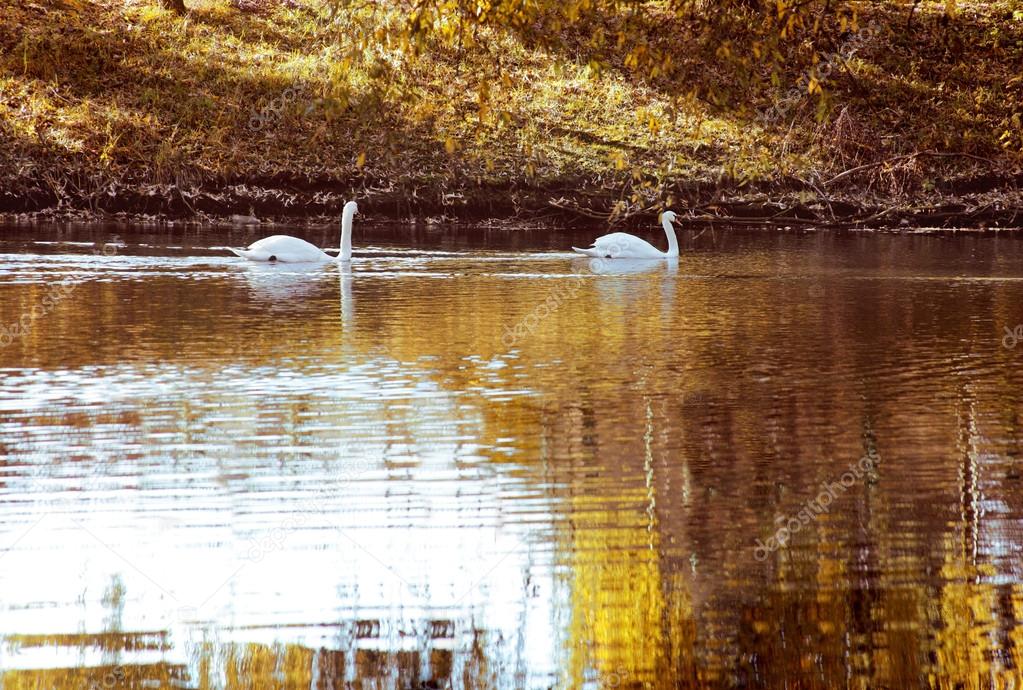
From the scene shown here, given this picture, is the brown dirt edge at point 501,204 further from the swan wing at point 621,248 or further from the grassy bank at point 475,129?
the swan wing at point 621,248

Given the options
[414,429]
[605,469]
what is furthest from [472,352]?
[605,469]

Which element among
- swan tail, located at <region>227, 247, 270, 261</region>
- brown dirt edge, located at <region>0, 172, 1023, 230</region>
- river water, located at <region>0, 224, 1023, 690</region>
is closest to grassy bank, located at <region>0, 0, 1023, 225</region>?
brown dirt edge, located at <region>0, 172, 1023, 230</region>

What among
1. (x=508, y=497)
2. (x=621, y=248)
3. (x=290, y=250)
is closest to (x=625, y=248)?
(x=621, y=248)

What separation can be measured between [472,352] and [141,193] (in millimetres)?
18415

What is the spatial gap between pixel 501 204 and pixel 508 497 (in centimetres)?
2199

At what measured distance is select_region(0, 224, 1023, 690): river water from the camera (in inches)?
188

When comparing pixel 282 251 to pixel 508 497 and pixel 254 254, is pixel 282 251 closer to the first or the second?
pixel 254 254

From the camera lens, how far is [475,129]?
1222 inches

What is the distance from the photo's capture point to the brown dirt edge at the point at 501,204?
2791 centimetres

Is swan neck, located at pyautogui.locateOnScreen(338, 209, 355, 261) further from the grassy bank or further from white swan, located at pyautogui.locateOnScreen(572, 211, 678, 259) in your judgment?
the grassy bank

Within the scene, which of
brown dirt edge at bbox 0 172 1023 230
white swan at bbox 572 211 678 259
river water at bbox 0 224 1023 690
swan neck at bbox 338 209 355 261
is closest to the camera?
river water at bbox 0 224 1023 690

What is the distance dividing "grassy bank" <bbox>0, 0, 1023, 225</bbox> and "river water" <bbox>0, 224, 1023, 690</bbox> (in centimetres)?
1403

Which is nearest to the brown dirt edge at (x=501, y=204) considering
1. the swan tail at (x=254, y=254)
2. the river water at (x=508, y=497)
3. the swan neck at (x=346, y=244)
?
the swan tail at (x=254, y=254)

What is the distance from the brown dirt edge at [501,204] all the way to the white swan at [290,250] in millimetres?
8063
